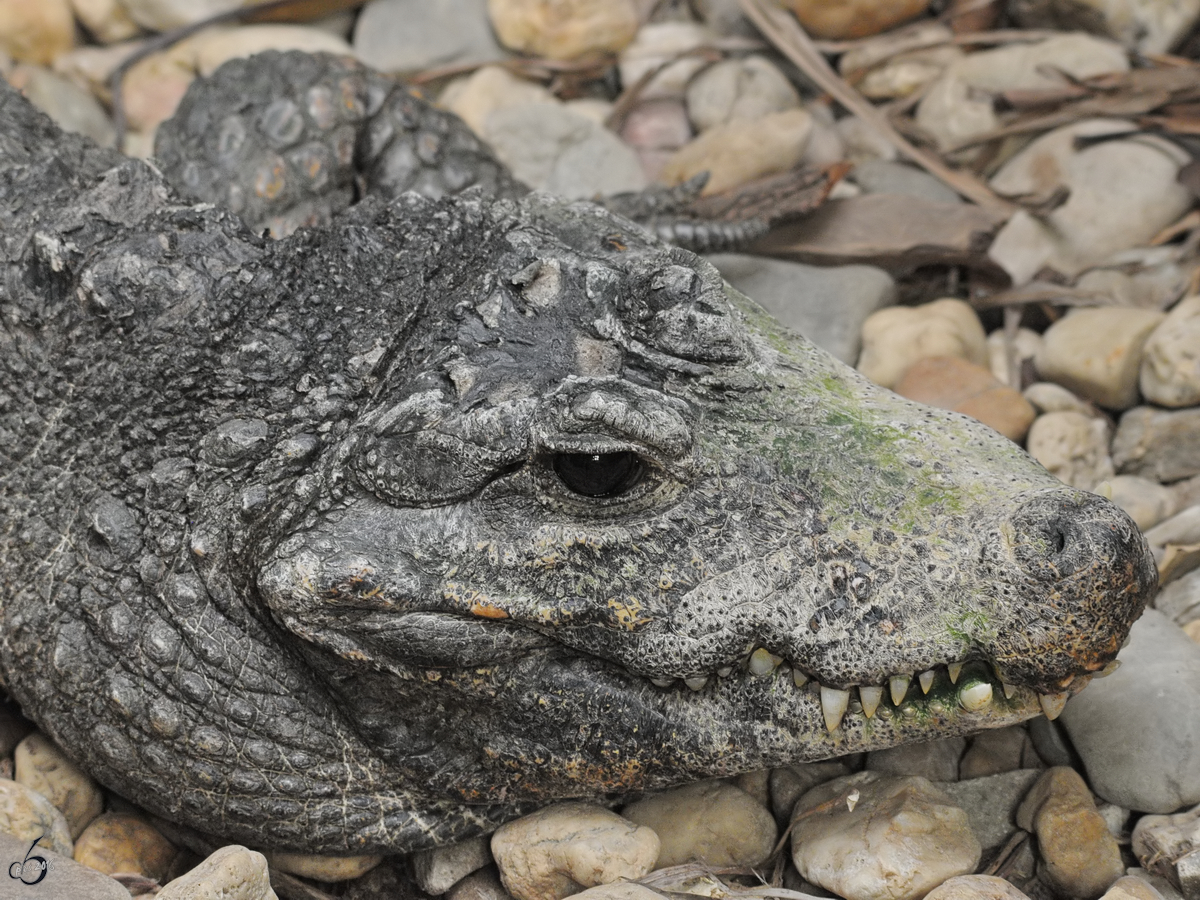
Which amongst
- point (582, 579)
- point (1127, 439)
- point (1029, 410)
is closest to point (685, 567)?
point (582, 579)

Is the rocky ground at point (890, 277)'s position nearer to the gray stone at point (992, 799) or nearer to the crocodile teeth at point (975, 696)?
the gray stone at point (992, 799)

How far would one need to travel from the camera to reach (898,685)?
85.8 inches

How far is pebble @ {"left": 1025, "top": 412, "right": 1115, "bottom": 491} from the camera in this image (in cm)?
346

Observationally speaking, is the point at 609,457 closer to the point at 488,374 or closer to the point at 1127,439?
the point at 488,374

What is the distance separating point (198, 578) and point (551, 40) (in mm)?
3656

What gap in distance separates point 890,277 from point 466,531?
Result: 2.47m

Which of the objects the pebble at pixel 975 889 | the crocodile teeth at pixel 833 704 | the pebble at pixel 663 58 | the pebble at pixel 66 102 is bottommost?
the pebble at pixel 975 889

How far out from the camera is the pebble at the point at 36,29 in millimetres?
5449

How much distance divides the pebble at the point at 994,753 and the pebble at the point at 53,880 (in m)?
1.87

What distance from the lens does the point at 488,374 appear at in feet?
7.63

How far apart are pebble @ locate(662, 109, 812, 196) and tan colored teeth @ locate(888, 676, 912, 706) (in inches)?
109

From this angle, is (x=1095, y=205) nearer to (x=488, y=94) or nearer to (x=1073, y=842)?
(x=488, y=94)

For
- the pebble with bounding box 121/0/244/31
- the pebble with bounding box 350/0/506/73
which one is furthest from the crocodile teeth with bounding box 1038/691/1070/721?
the pebble with bounding box 121/0/244/31

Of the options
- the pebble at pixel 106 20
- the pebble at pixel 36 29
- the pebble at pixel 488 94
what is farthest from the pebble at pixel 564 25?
the pebble at pixel 36 29
